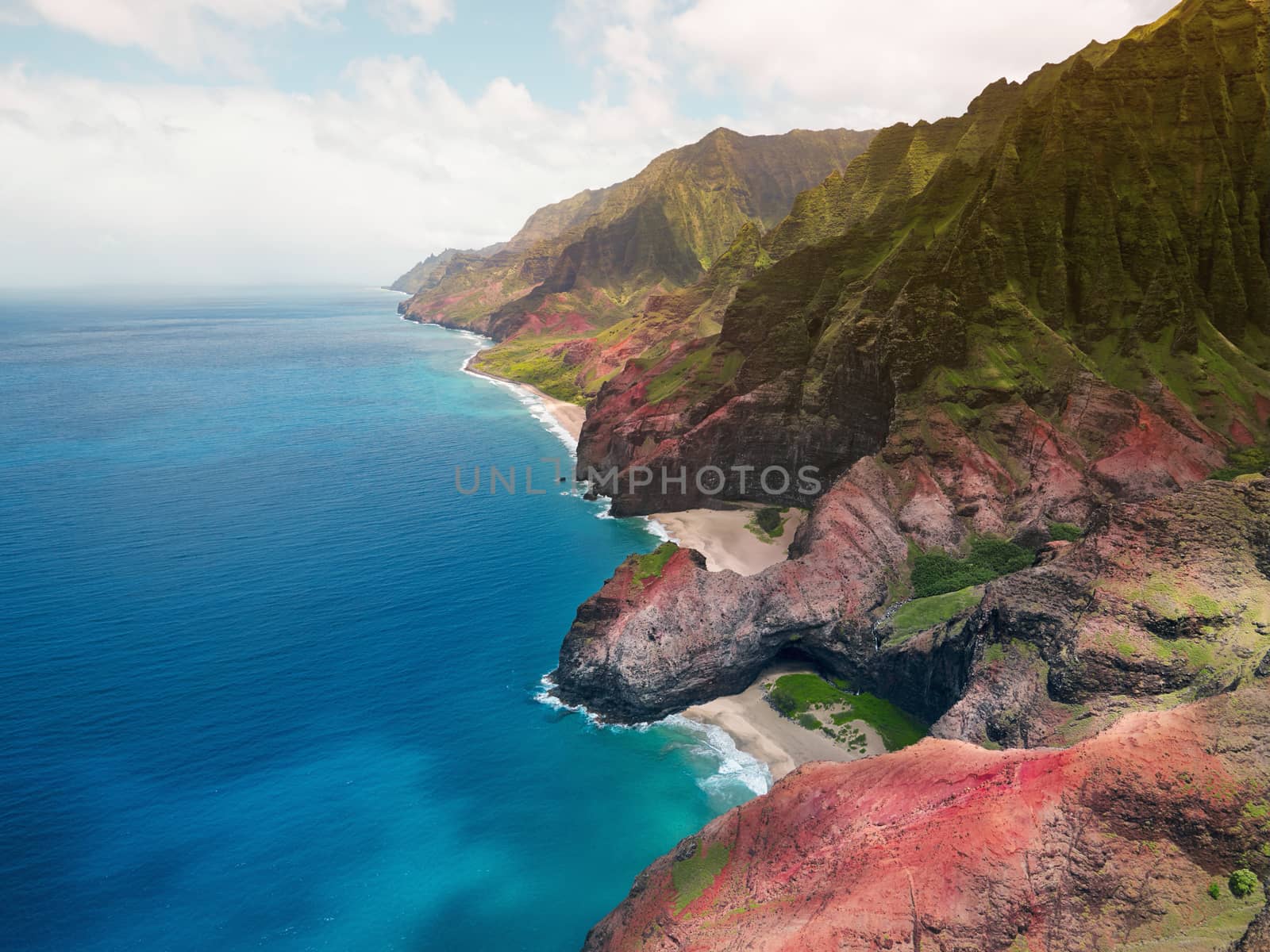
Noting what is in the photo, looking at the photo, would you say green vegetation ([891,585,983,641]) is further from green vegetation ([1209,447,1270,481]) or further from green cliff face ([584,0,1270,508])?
green vegetation ([1209,447,1270,481])

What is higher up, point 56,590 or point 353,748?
point 56,590

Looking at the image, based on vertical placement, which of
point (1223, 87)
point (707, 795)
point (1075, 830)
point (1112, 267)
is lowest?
point (707, 795)

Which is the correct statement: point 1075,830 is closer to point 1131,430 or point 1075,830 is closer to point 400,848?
point 400,848

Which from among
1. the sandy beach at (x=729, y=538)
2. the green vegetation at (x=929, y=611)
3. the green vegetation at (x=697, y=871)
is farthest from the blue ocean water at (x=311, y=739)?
the green vegetation at (x=929, y=611)

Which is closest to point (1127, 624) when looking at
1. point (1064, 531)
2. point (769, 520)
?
point (1064, 531)

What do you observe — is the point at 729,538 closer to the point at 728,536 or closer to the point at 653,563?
the point at 728,536

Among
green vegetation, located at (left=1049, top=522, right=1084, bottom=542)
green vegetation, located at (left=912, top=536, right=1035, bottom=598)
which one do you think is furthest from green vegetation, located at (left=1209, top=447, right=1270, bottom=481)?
green vegetation, located at (left=912, top=536, right=1035, bottom=598)

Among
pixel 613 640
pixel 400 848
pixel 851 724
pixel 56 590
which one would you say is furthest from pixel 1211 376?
pixel 56 590
